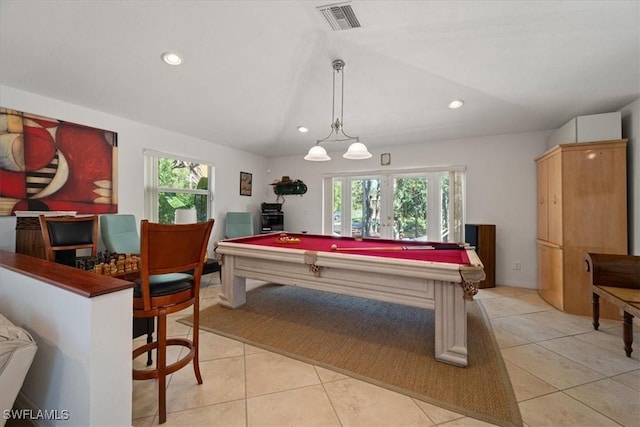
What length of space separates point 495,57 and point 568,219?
202cm

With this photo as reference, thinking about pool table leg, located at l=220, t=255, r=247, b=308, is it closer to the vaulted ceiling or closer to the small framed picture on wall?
the vaulted ceiling

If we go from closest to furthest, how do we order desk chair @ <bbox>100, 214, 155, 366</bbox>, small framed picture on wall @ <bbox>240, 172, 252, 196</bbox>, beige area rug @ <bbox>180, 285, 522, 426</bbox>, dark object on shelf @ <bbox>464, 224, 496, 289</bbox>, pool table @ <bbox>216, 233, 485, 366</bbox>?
beige area rug @ <bbox>180, 285, 522, 426</bbox>, pool table @ <bbox>216, 233, 485, 366</bbox>, desk chair @ <bbox>100, 214, 155, 366</bbox>, dark object on shelf @ <bbox>464, 224, 496, 289</bbox>, small framed picture on wall @ <bbox>240, 172, 252, 196</bbox>

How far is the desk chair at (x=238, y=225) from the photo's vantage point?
4980 millimetres

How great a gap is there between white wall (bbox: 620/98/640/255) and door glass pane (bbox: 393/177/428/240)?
239 centimetres

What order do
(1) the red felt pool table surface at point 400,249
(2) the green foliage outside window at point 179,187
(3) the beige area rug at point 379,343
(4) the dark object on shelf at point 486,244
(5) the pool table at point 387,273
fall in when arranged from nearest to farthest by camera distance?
1. (3) the beige area rug at point 379,343
2. (5) the pool table at point 387,273
3. (1) the red felt pool table surface at point 400,249
4. (4) the dark object on shelf at point 486,244
5. (2) the green foliage outside window at point 179,187

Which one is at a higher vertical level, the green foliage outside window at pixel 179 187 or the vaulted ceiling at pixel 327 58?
the vaulted ceiling at pixel 327 58

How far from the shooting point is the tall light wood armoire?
2.75 meters

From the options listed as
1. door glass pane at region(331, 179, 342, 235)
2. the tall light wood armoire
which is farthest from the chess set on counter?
the tall light wood armoire

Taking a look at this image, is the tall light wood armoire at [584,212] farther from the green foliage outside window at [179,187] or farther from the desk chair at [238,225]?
the green foliage outside window at [179,187]

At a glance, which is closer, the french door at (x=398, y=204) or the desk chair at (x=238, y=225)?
the french door at (x=398, y=204)

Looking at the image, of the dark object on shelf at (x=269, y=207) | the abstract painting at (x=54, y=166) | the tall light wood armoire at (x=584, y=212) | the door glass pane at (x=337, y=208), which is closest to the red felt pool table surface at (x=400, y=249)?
the tall light wood armoire at (x=584, y=212)

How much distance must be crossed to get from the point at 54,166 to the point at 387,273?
12.8 ft

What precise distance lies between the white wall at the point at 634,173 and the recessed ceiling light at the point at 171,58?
4.90 metres

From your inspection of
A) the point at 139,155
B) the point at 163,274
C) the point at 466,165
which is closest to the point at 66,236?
the point at 163,274
